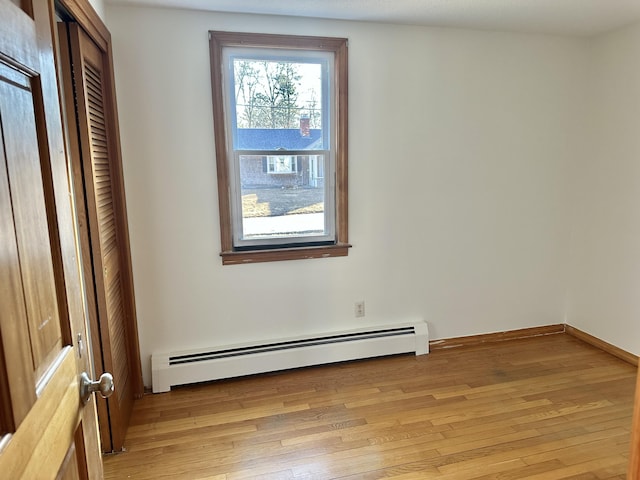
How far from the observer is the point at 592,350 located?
3139 mm

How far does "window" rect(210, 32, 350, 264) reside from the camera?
8.34ft

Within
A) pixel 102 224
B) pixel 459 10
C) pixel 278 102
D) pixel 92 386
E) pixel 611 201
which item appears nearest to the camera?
pixel 92 386

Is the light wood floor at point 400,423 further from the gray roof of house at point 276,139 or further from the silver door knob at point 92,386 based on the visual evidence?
the gray roof of house at point 276,139

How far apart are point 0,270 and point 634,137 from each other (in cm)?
343

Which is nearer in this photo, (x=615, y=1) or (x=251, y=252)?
(x=615, y=1)

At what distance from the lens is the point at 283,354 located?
2.82 meters

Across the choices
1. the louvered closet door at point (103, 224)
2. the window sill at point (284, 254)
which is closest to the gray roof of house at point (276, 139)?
the window sill at point (284, 254)

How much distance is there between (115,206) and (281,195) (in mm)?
974

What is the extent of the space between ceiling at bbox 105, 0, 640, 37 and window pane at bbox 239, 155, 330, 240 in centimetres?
84

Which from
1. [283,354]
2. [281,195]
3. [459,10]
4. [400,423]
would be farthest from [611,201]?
[283,354]

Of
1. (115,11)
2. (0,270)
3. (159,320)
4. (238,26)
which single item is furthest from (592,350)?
(115,11)

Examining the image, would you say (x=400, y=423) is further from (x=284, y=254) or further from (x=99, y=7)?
(x=99, y=7)

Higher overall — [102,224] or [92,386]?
[102,224]

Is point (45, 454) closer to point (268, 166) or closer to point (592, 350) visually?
point (268, 166)
